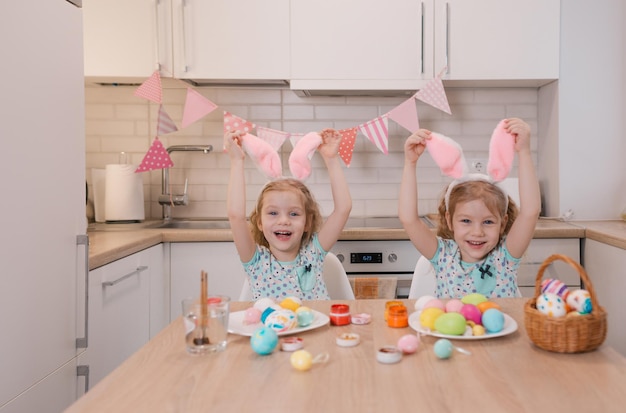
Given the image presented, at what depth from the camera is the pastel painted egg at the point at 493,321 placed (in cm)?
128

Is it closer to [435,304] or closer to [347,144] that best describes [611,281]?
[347,144]

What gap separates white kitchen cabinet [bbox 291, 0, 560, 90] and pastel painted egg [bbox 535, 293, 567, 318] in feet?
6.03

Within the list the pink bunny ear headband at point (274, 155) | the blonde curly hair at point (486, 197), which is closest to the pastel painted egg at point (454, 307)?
the blonde curly hair at point (486, 197)

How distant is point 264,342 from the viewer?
1180 millimetres

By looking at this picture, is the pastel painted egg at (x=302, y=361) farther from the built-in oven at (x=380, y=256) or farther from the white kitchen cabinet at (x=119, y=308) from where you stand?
the built-in oven at (x=380, y=256)

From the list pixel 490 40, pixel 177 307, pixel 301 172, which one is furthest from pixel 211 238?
pixel 490 40

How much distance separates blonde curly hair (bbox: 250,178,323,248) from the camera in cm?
216

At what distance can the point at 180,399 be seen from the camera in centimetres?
98

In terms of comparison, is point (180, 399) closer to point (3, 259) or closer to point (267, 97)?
point (3, 259)

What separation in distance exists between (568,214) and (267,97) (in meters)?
1.52

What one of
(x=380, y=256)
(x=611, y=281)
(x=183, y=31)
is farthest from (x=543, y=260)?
(x=183, y=31)

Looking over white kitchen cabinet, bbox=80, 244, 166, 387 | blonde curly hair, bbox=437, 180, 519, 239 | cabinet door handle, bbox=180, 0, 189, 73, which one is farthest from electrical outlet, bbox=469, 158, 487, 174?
white kitchen cabinet, bbox=80, 244, 166, 387

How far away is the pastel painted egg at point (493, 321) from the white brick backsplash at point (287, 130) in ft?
6.60

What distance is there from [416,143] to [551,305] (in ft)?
2.76
